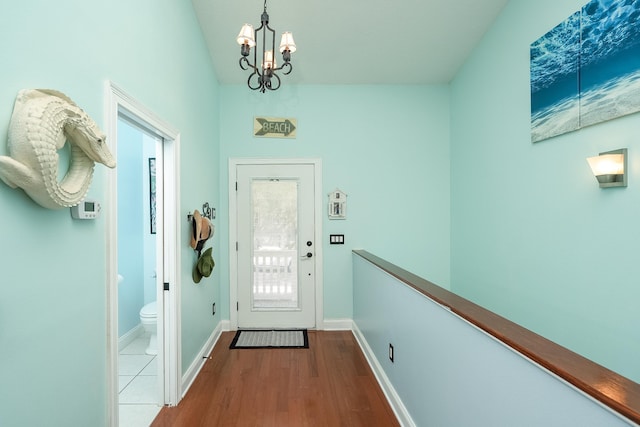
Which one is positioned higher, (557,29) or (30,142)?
(557,29)

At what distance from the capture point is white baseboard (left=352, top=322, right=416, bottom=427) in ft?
6.38

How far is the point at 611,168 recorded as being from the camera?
5.52 ft

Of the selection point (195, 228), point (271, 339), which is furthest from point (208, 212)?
point (271, 339)

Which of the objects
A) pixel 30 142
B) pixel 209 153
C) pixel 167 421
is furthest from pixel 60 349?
pixel 209 153

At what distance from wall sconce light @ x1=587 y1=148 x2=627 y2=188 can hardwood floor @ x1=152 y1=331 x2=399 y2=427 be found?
1.96m

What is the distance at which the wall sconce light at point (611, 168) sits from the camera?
165 centimetres

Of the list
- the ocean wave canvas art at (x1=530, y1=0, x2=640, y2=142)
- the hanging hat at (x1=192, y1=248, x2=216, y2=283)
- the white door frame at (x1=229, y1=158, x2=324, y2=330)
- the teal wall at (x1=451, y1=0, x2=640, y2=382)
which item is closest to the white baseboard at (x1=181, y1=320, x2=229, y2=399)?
the white door frame at (x1=229, y1=158, x2=324, y2=330)

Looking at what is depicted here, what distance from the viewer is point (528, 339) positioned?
0.98m

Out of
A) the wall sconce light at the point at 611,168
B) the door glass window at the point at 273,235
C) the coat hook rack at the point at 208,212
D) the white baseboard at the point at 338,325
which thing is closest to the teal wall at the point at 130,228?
the coat hook rack at the point at 208,212

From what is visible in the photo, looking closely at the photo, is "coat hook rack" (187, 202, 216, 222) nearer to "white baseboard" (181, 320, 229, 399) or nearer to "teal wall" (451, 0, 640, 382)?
"white baseboard" (181, 320, 229, 399)

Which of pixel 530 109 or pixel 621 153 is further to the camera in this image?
pixel 530 109

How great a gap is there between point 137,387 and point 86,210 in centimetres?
189

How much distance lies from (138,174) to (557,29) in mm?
3992

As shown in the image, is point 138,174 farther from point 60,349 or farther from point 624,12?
point 624,12
